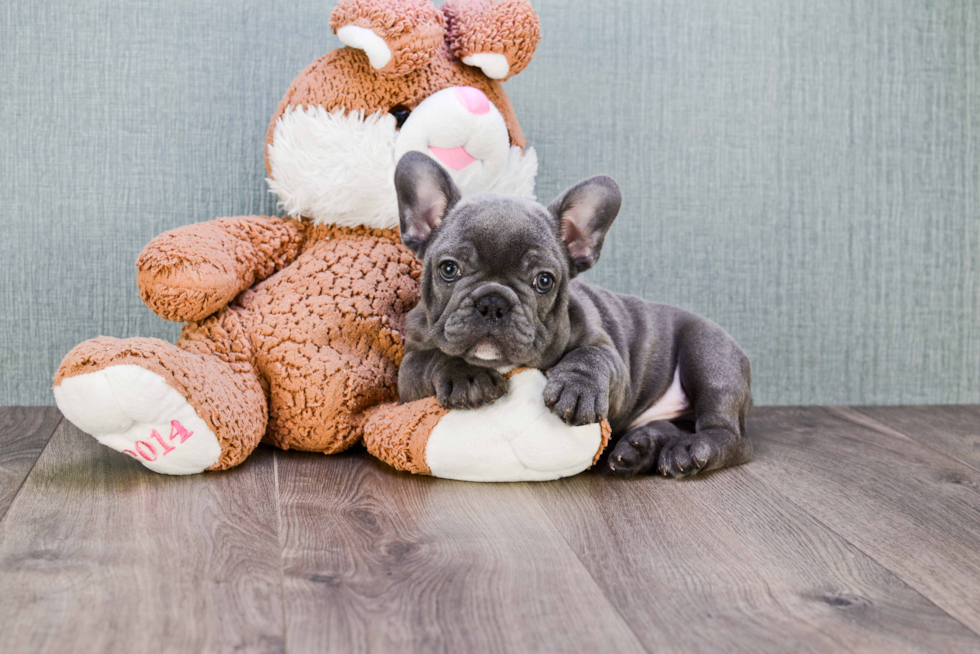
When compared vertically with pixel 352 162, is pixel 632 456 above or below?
below

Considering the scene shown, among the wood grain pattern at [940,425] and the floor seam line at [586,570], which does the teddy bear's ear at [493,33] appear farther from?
the wood grain pattern at [940,425]

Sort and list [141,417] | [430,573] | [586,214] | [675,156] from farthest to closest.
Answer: [675,156]
[586,214]
[141,417]
[430,573]

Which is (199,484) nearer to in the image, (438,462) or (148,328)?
(438,462)

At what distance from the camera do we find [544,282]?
63.7 inches

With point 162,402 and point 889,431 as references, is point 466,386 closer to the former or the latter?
point 162,402

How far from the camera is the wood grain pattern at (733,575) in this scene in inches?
41.7

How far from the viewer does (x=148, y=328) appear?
89.4 inches

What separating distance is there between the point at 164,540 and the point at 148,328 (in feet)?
3.57

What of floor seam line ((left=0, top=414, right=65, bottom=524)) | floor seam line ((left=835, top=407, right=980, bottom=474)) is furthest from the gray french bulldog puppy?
floor seam line ((left=0, top=414, right=65, bottom=524))

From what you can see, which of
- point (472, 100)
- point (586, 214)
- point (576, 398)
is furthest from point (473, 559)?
point (472, 100)

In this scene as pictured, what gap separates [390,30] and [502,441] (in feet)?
2.83

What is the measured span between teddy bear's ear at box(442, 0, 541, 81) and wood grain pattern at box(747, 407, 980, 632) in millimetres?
1019

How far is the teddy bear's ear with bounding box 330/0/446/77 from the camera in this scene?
1778 mm

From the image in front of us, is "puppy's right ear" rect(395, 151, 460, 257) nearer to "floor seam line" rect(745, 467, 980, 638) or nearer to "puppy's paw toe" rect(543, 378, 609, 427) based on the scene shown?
"puppy's paw toe" rect(543, 378, 609, 427)
